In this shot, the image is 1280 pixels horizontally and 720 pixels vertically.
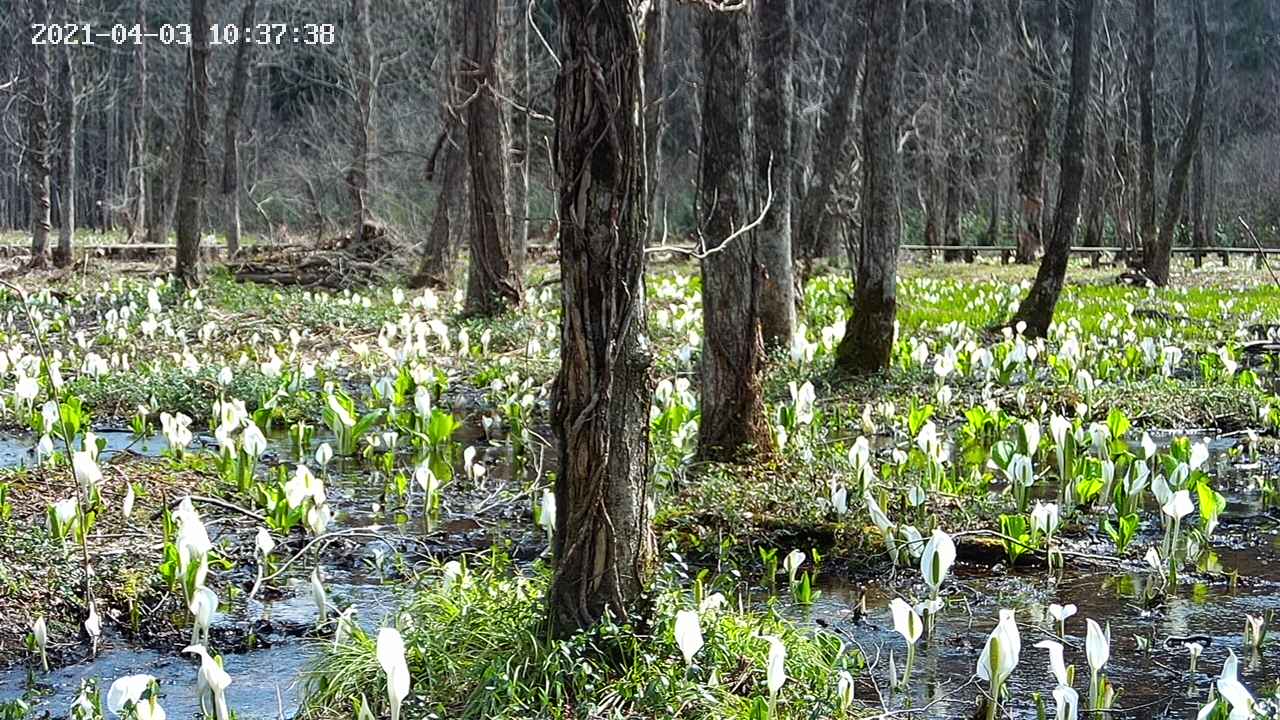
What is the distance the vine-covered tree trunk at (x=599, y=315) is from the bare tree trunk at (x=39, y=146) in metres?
17.9

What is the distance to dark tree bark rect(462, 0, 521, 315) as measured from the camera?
45.3 feet

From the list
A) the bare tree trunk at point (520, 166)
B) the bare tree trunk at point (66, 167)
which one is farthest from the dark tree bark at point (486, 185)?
the bare tree trunk at point (66, 167)

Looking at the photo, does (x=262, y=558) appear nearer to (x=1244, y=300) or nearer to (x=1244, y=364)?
(x=1244, y=364)

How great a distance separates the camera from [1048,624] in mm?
4773

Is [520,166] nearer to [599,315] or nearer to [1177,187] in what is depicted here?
[1177,187]

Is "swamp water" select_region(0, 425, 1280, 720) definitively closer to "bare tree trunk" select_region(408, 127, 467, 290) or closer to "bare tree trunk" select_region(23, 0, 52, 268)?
→ "bare tree trunk" select_region(408, 127, 467, 290)

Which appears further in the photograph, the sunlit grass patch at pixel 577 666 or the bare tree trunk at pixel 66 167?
the bare tree trunk at pixel 66 167

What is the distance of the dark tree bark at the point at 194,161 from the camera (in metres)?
16.6

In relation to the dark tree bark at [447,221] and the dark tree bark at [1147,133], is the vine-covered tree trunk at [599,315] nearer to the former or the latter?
the dark tree bark at [447,221]

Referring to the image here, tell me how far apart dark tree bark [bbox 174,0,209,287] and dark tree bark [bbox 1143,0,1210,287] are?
13392 mm

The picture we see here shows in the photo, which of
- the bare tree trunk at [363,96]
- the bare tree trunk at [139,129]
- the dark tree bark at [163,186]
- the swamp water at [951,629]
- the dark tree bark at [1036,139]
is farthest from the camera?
the dark tree bark at [163,186]

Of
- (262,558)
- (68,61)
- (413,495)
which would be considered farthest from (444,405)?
(68,61)
